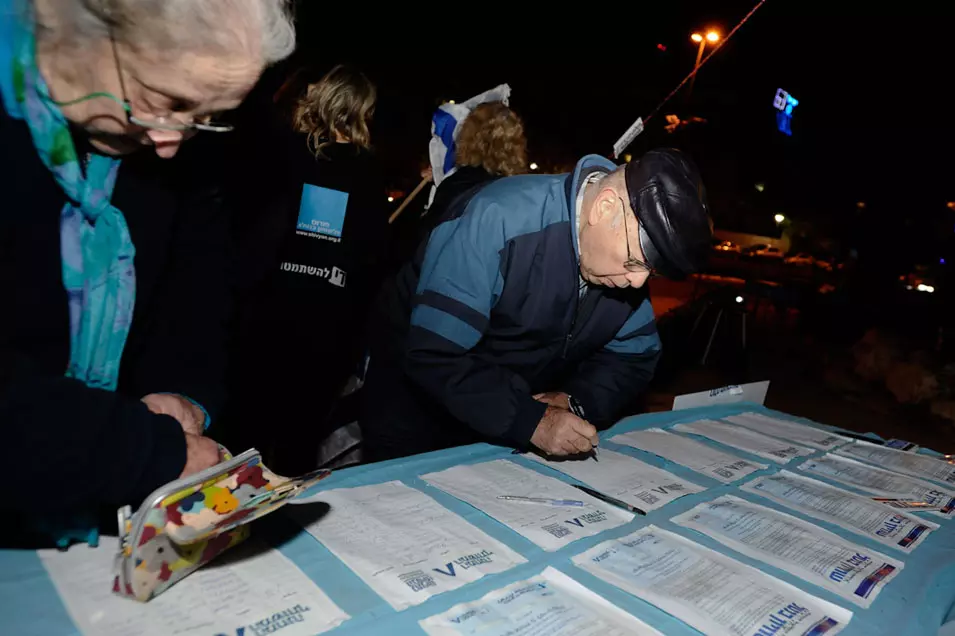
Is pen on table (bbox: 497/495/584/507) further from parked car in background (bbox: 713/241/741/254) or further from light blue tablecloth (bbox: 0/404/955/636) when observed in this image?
parked car in background (bbox: 713/241/741/254)

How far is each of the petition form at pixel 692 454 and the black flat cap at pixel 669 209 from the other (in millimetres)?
655

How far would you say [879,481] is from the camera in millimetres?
1981

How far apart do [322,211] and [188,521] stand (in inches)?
74.5

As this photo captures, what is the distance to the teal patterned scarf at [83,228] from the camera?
819 mm

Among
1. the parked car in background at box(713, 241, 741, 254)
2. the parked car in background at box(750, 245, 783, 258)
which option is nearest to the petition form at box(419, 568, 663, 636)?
the parked car in background at box(713, 241, 741, 254)

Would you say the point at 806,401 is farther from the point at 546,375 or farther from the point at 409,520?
the point at 409,520

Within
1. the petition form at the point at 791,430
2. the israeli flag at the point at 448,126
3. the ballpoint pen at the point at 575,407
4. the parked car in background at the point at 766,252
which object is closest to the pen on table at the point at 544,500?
the ballpoint pen at the point at 575,407

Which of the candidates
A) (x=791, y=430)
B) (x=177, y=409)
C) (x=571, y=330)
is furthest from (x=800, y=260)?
(x=177, y=409)

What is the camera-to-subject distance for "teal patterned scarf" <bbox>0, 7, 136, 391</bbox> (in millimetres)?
819

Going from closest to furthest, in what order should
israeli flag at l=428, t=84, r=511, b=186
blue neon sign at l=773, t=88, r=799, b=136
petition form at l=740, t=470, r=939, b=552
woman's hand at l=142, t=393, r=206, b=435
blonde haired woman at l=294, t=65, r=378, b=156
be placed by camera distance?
woman's hand at l=142, t=393, r=206, b=435 → petition form at l=740, t=470, r=939, b=552 → blonde haired woman at l=294, t=65, r=378, b=156 → israeli flag at l=428, t=84, r=511, b=186 → blue neon sign at l=773, t=88, r=799, b=136

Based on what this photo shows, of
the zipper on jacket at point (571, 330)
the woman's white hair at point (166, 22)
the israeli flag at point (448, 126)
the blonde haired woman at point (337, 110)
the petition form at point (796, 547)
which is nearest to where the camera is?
the woman's white hair at point (166, 22)

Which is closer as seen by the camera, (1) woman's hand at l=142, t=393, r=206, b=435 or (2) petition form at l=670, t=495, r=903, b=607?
(1) woman's hand at l=142, t=393, r=206, b=435

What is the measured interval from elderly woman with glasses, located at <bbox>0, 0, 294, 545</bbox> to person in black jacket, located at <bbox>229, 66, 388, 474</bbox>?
4.37 feet

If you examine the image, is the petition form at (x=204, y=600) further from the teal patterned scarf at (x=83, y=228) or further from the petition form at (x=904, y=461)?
the petition form at (x=904, y=461)
